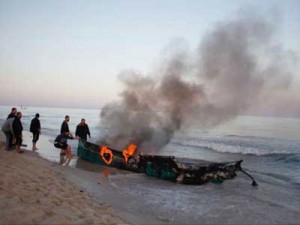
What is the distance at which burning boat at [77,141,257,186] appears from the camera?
12859 mm

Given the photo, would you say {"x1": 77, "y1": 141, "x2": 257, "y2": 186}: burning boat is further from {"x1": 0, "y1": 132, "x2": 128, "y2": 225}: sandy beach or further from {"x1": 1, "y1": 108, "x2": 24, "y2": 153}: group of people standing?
{"x1": 0, "y1": 132, "x2": 128, "y2": 225}: sandy beach

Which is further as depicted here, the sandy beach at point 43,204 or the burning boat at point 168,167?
the burning boat at point 168,167

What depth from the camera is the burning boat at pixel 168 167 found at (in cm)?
1286

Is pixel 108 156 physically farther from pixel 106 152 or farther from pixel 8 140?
pixel 8 140

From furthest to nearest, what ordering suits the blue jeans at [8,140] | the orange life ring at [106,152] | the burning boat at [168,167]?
the orange life ring at [106,152] < the blue jeans at [8,140] < the burning boat at [168,167]

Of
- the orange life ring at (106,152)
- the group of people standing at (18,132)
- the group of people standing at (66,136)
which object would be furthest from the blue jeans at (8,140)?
the orange life ring at (106,152)

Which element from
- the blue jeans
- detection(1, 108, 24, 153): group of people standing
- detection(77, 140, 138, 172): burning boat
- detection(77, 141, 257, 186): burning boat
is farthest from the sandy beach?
detection(77, 140, 138, 172): burning boat

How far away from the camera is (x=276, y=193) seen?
1259 centimetres

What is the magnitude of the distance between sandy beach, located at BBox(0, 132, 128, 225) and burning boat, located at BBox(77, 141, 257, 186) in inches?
194

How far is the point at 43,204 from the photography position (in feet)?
21.1

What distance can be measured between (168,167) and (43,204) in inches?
289

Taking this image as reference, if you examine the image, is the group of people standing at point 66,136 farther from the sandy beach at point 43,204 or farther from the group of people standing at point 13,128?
the sandy beach at point 43,204

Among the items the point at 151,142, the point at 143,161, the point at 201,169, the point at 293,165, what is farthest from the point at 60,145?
the point at 293,165

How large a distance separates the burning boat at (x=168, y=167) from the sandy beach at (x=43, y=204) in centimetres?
494
